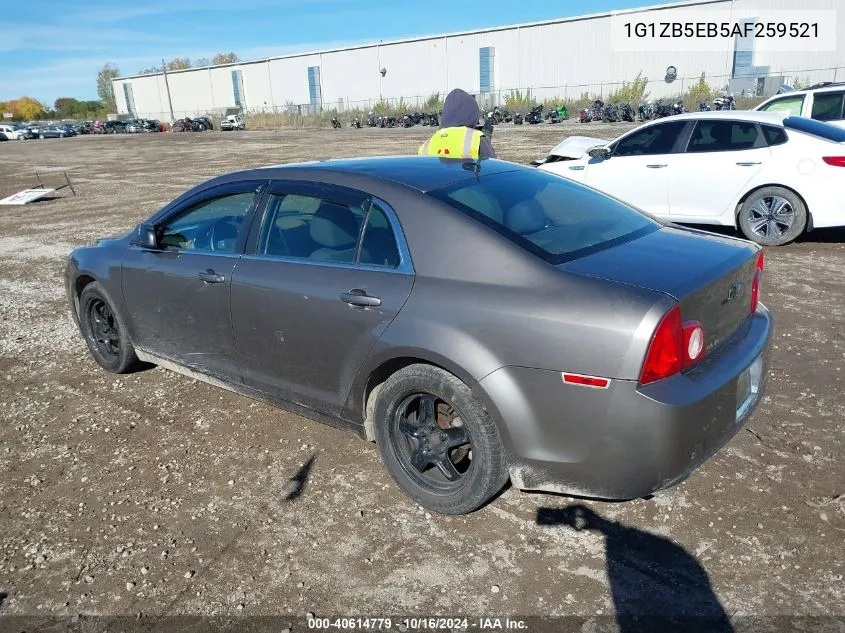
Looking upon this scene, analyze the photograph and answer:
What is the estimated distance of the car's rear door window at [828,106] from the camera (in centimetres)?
1033

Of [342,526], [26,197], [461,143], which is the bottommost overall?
[342,526]

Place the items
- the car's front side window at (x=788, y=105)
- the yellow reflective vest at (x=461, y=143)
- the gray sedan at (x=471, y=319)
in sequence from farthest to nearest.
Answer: the car's front side window at (x=788, y=105) → the yellow reflective vest at (x=461, y=143) → the gray sedan at (x=471, y=319)

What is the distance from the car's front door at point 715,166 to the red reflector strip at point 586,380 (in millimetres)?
6079

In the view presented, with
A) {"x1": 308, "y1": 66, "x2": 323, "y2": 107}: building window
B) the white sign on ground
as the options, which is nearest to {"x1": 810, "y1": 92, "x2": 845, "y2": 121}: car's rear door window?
the white sign on ground

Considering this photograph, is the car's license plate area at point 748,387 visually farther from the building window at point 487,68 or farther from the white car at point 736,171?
the building window at point 487,68

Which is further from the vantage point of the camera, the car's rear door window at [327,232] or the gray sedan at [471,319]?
the car's rear door window at [327,232]

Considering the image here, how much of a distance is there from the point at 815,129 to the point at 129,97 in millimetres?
104582

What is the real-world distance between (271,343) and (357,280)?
0.69m

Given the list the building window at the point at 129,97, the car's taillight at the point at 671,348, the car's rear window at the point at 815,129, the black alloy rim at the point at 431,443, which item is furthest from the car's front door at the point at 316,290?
the building window at the point at 129,97

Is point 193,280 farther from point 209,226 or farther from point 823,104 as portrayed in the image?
point 823,104

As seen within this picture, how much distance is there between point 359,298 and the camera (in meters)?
3.06

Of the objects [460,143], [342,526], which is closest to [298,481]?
[342,526]

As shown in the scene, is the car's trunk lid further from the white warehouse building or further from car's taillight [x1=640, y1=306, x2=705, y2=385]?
the white warehouse building

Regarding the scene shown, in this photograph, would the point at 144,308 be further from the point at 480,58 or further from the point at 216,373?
the point at 480,58
